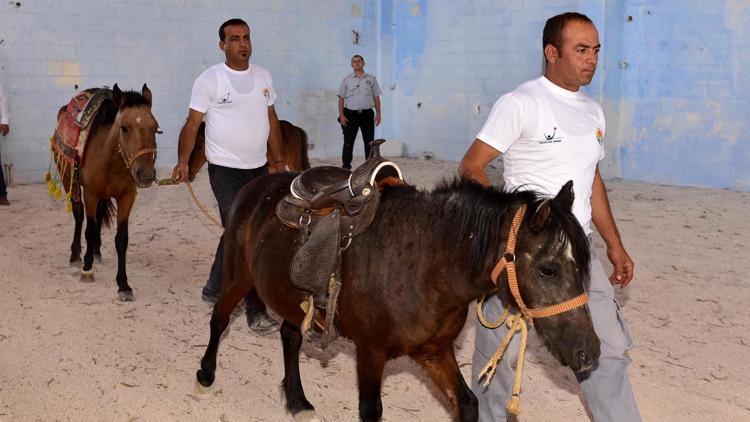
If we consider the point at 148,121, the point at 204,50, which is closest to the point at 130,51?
the point at 204,50

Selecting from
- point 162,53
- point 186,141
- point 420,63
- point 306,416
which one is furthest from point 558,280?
point 420,63

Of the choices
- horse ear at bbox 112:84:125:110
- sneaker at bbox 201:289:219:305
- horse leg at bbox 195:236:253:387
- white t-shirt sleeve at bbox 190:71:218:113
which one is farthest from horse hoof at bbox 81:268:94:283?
horse leg at bbox 195:236:253:387

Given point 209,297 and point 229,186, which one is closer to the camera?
point 229,186

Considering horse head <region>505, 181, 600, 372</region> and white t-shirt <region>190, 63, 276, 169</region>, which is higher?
white t-shirt <region>190, 63, 276, 169</region>

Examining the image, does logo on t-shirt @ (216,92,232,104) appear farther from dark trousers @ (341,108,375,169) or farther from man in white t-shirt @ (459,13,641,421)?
dark trousers @ (341,108,375,169)

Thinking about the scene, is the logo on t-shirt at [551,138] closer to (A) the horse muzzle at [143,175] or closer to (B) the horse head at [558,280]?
(B) the horse head at [558,280]

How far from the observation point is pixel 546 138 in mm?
3078

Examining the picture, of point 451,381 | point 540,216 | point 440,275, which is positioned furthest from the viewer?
point 451,381

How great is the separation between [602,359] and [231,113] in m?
3.16

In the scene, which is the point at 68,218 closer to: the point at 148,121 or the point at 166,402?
the point at 148,121

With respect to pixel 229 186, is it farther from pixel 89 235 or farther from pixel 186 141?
pixel 89 235

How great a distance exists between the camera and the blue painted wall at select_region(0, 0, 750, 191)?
11.1m

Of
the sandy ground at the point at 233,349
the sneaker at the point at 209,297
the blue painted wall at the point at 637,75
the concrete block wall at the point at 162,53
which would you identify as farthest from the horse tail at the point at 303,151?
the blue painted wall at the point at 637,75

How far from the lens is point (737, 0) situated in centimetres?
1061
